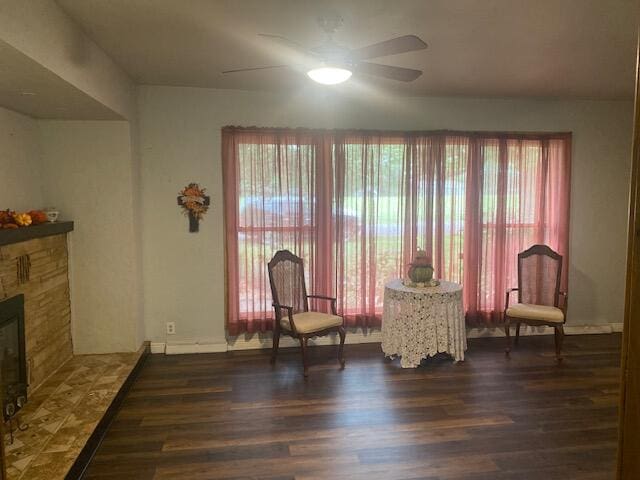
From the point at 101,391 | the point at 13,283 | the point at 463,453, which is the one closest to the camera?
the point at 463,453

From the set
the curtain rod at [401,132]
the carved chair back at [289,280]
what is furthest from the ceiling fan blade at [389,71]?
the carved chair back at [289,280]

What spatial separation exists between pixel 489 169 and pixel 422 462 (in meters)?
3.30

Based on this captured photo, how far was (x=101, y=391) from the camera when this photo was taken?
3488 mm

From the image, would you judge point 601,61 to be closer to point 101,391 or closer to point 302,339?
point 302,339

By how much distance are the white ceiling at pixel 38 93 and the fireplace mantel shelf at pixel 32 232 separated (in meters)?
0.89

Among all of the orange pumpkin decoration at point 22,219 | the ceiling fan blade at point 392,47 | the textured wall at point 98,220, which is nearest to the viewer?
the ceiling fan blade at point 392,47

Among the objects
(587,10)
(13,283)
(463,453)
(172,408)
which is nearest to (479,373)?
(463,453)

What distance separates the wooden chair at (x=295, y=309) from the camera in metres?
4.23

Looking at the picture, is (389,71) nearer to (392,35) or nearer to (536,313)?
(392,35)

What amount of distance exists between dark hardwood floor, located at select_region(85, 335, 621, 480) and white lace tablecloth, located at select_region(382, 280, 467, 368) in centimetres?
16

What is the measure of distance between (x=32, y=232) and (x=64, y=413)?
4.24 feet

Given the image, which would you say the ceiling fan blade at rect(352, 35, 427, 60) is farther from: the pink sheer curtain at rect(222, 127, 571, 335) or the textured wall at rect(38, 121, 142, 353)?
the textured wall at rect(38, 121, 142, 353)

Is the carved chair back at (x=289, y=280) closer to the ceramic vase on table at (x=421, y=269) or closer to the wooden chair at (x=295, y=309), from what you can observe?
the wooden chair at (x=295, y=309)

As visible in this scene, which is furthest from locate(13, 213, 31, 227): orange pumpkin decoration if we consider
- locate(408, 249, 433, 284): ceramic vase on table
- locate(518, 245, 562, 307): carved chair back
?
locate(518, 245, 562, 307): carved chair back
